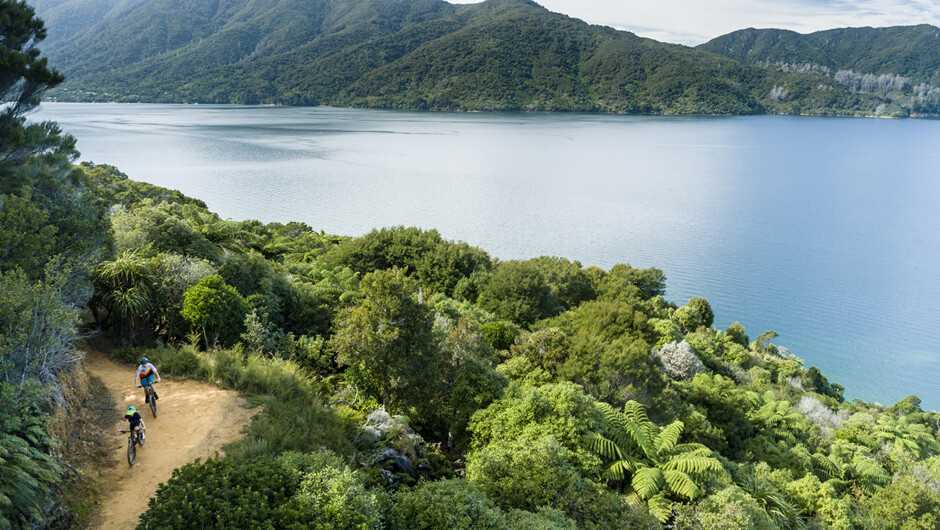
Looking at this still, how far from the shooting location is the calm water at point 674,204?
38.0m

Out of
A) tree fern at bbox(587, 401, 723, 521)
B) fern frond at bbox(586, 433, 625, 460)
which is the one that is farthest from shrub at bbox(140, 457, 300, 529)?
tree fern at bbox(587, 401, 723, 521)

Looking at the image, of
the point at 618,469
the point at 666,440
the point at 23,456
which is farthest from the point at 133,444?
the point at 666,440

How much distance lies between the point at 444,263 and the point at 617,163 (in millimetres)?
66002

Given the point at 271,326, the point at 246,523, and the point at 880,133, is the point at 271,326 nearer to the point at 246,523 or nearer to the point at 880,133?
the point at 246,523

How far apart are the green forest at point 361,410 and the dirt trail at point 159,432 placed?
36cm

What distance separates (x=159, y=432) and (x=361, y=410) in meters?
4.26

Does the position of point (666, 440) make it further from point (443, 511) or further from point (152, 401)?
point (152, 401)

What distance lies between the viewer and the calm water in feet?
125

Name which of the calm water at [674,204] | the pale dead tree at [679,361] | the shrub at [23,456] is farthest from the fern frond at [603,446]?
the calm water at [674,204]

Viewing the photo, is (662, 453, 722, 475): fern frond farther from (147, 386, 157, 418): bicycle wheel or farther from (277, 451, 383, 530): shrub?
(147, 386, 157, 418): bicycle wheel

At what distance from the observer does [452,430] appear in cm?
1218

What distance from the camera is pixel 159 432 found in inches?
396

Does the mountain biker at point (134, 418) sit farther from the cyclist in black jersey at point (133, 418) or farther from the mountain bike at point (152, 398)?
the mountain bike at point (152, 398)

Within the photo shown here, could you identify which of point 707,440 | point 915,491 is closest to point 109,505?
point 707,440
